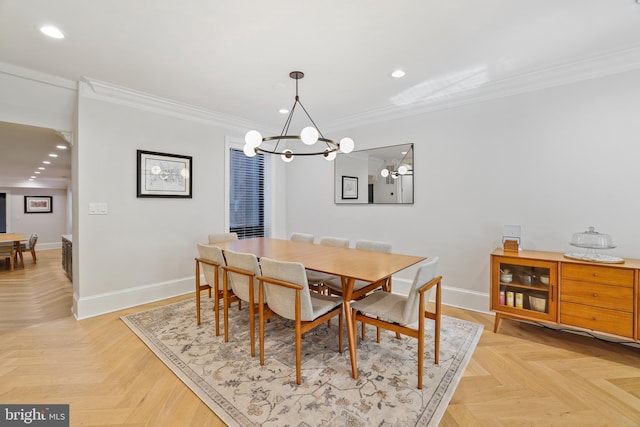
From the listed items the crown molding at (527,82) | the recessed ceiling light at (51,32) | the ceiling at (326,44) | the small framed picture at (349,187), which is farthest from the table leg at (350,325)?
the recessed ceiling light at (51,32)

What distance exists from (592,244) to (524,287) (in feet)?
2.14

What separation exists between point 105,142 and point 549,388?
4.65 metres

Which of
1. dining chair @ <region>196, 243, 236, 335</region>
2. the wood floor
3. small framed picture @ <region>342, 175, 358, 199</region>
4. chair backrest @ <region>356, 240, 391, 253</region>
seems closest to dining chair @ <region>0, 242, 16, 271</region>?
the wood floor

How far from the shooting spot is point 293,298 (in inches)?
76.4

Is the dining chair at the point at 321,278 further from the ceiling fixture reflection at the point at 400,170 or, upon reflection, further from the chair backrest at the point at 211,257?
the ceiling fixture reflection at the point at 400,170

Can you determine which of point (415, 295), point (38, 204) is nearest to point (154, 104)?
point (415, 295)

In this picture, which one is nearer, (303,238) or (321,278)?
(321,278)

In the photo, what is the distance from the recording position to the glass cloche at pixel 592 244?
232cm

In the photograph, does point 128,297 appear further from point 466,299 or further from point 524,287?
point 524,287

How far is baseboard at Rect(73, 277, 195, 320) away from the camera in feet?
9.91

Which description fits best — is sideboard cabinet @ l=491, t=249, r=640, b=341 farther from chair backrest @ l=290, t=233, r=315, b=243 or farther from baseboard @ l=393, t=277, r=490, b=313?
chair backrest @ l=290, t=233, r=315, b=243

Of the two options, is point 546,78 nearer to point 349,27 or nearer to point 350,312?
point 349,27

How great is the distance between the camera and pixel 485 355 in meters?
2.27

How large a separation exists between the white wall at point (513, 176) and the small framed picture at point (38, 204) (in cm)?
1106
